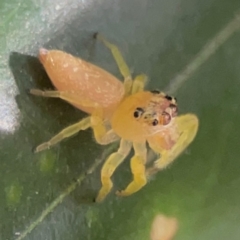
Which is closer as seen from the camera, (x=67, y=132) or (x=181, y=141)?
(x=67, y=132)

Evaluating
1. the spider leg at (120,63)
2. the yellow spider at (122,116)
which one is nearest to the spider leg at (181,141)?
the yellow spider at (122,116)

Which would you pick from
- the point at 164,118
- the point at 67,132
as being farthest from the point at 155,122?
the point at 67,132

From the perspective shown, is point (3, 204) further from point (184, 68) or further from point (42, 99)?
point (184, 68)

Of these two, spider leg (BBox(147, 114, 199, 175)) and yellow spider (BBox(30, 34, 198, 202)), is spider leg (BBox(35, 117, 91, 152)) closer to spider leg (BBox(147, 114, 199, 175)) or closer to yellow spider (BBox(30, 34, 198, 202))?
yellow spider (BBox(30, 34, 198, 202))

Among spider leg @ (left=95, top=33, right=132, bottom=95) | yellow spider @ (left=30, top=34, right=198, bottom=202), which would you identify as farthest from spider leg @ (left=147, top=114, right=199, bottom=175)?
spider leg @ (left=95, top=33, right=132, bottom=95)

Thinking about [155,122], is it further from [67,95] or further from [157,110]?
[67,95]

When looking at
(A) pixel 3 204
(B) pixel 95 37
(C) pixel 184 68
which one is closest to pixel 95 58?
(B) pixel 95 37
